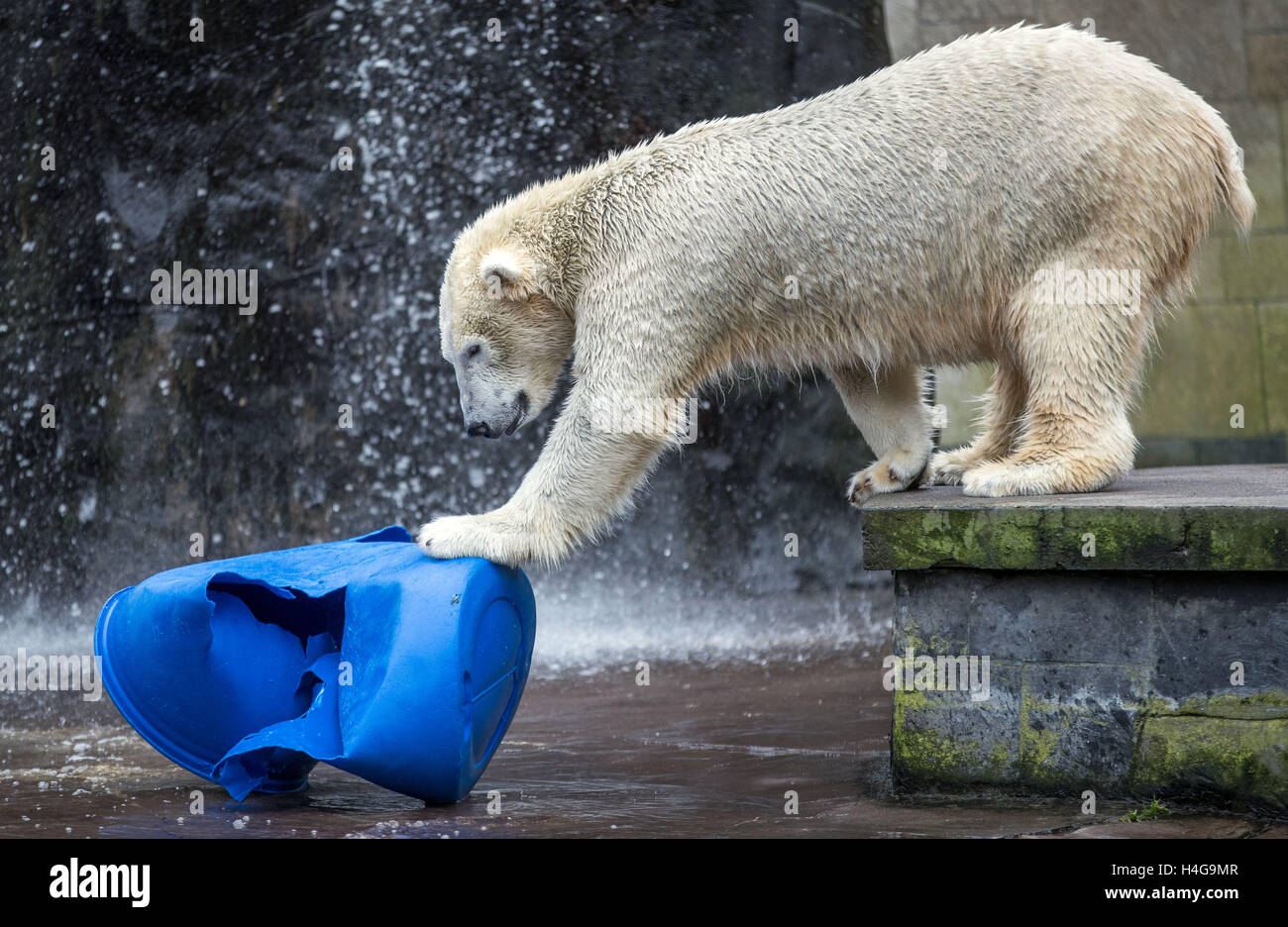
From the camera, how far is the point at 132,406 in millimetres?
6711

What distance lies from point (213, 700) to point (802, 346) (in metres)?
1.61

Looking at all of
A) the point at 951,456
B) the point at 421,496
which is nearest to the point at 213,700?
the point at 951,456

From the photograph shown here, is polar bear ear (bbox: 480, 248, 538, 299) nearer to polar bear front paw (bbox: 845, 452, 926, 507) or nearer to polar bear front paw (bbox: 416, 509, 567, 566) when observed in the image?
polar bear front paw (bbox: 416, 509, 567, 566)

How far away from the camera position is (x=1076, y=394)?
3.39 meters

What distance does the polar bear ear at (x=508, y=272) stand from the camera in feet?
11.6

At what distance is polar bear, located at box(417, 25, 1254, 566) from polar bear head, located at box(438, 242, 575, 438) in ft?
0.03

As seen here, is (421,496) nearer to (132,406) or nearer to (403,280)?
(403,280)

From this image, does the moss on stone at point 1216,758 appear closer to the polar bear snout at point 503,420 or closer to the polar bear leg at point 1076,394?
the polar bear leg at point 1076,394

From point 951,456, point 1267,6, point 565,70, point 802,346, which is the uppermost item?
point 1267,6

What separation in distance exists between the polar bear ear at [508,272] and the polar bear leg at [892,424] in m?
0.87

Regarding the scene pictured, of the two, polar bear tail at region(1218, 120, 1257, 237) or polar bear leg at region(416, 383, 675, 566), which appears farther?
polar bear tail at region(1218, 120, 1257, 237)

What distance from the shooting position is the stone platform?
2.85 meters

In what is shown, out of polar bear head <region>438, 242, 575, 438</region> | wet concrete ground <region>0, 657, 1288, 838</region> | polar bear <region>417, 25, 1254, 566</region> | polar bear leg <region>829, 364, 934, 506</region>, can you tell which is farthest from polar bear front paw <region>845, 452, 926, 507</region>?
polar bear head <region>438, 242, 575, 438</region>

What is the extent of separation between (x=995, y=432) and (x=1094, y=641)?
3.86 ft
